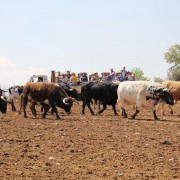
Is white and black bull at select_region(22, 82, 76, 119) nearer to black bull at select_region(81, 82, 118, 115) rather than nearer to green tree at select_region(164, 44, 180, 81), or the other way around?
black bull at select_region(81, 82, 118, 115)

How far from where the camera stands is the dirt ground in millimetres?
Result: 8477

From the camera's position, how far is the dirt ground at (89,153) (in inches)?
334

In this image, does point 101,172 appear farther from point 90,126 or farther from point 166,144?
point 90,126

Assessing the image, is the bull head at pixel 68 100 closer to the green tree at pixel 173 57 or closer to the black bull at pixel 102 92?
the black bull at pixel 102 92

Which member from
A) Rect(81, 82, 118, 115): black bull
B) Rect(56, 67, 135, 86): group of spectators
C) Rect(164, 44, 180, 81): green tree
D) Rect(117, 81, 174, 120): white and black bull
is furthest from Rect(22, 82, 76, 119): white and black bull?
Rect(164, 44, 180, 81): green tree

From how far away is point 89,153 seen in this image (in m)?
10.3

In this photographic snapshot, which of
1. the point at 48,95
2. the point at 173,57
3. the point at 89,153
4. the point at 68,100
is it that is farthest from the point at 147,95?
the point at 173,57

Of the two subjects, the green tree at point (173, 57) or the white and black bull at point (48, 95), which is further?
the green tree at point (173, 57)

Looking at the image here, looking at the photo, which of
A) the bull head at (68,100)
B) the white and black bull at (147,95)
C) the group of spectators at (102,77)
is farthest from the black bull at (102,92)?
the group of spectators at (102,77)

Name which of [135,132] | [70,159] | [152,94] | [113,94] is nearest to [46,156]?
[70,159]

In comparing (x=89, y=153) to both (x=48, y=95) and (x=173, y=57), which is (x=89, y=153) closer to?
(x=48, y=95)

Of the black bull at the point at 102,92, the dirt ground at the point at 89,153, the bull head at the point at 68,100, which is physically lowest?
the dirt ground at the point at 89,153

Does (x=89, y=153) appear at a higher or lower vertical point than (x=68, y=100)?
lower

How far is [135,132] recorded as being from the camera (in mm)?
14000
